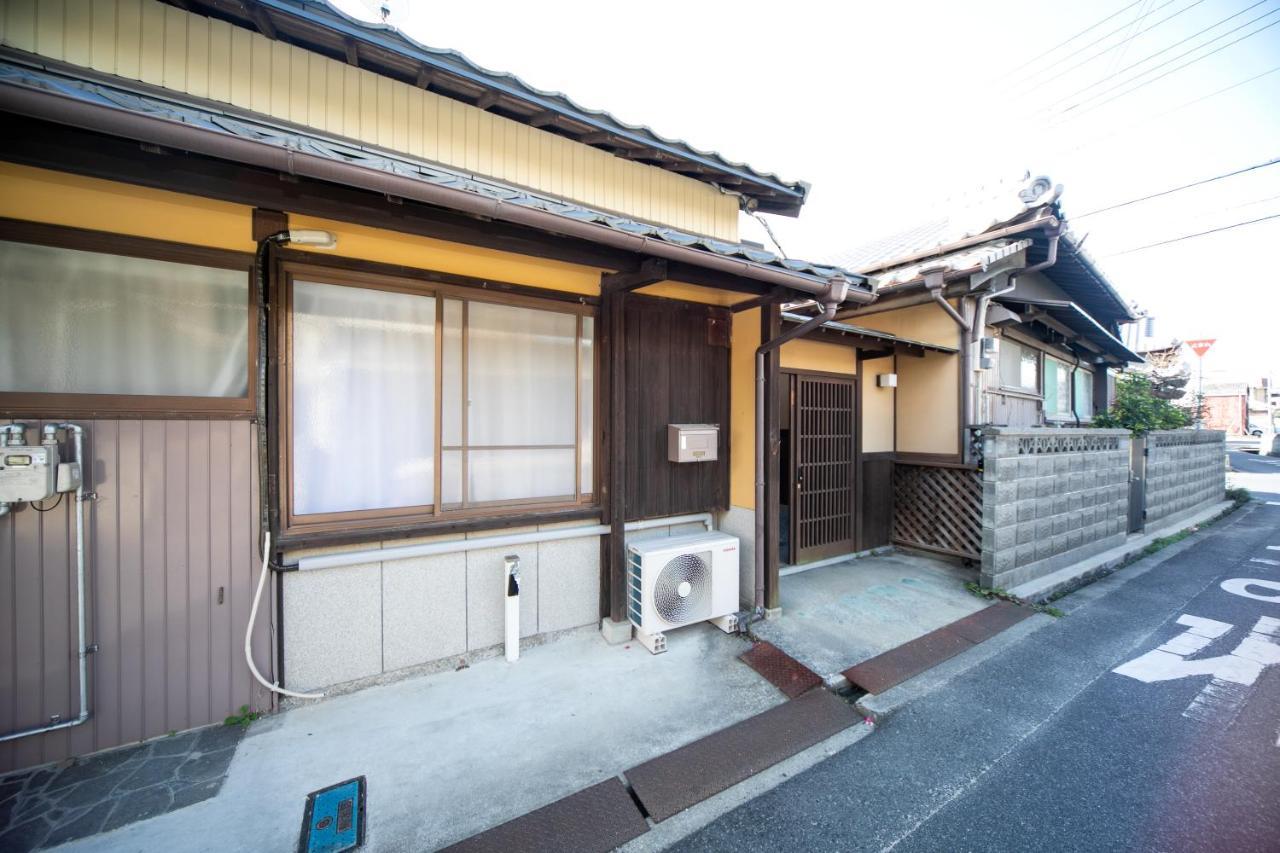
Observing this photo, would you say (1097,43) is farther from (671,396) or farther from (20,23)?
(20,23)

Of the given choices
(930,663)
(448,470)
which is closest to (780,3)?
(448,470)

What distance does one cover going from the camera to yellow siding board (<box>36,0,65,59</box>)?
2.66 metres

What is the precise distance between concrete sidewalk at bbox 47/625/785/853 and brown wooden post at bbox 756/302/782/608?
89 centimetres

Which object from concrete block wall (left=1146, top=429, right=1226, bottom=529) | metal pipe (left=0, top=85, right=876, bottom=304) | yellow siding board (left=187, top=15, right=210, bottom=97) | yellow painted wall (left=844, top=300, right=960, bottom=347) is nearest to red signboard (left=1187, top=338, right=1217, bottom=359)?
concrete block wall (left=1146, top=429, right=1226, bottom=529)

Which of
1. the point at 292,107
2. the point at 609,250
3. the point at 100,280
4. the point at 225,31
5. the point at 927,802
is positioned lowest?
the point at 927,802

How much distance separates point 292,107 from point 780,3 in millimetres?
7279

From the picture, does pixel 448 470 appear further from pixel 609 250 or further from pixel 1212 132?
pixel 1212 132

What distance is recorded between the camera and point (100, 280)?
263 centimetres

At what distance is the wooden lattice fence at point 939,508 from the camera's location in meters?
5.98

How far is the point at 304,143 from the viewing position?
2.18 m

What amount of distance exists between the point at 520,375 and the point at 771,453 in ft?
7.67

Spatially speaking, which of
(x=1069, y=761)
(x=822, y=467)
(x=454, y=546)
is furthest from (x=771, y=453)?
(x=454, y=546)

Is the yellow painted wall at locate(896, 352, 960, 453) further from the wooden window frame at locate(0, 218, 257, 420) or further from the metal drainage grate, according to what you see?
the wooden window frame at locate(0, 218, 257, 420)

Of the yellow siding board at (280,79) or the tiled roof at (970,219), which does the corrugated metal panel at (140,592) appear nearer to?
the yellow siding board at (280,79)
